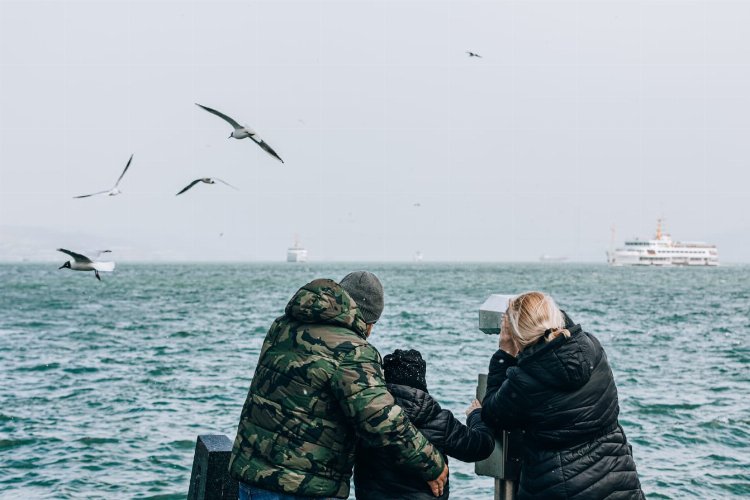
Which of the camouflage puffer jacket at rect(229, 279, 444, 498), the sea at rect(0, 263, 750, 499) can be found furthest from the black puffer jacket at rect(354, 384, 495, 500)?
the sea at rect(0, 263, 750, 499)

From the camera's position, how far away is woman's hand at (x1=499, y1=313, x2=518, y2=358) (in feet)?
Result: 11.0

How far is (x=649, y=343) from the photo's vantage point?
28.6 meters

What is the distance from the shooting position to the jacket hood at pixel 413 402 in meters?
3.21

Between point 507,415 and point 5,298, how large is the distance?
63.1 meters

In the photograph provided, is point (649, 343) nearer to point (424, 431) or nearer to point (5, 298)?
point (424, 431)

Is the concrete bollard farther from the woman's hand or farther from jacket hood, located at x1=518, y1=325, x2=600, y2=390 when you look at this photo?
jacket hood, located at x1=518, y1=325, x2=600, y2=390

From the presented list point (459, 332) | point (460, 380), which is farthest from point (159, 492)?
point (459, 332)

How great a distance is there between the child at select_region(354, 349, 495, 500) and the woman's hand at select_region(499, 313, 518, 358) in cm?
36

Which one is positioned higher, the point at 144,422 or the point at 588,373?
the point at 588,373

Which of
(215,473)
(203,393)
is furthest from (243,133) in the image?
(203,393)

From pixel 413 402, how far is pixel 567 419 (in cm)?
63

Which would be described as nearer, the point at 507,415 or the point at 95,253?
the point at 507,415

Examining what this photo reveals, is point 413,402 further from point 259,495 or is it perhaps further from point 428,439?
point 259,495

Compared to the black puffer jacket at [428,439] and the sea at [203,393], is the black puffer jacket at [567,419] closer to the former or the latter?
the black puffer jacket at [428,439]
